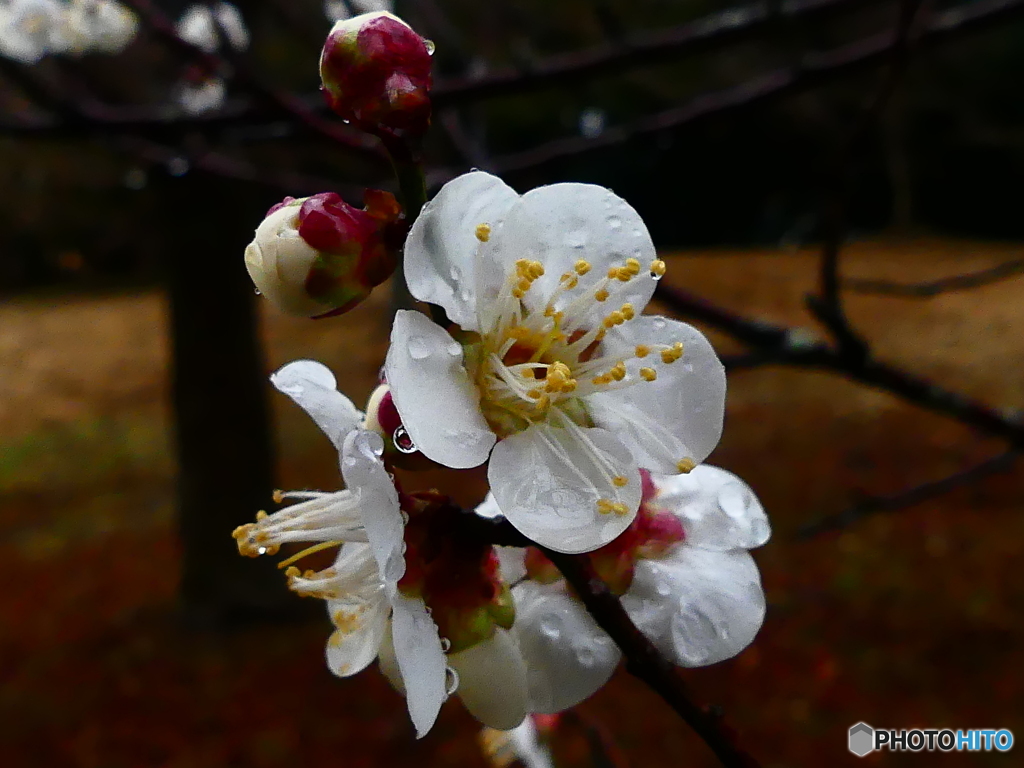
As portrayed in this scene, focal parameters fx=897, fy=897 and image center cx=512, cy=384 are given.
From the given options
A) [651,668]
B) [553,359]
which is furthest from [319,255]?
[651,668]

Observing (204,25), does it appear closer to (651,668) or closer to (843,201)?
(843,201)

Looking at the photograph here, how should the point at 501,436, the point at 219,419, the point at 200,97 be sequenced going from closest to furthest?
the point at 501,436, the point at 200,97, the point at 219,419

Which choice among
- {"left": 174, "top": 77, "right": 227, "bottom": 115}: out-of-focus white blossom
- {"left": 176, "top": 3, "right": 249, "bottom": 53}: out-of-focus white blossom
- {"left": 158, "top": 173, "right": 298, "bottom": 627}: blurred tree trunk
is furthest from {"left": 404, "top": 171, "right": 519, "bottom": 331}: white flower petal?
{"left": 158, "top": 173, "right": 298, "bottom": 627}: blurred tree trunk

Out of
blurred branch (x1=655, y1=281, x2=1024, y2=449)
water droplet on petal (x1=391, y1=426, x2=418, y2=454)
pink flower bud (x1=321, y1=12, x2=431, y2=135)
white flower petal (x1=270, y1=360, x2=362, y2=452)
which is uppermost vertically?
pink flower bud (x1=321, y1=12, x2=431, y2=135)

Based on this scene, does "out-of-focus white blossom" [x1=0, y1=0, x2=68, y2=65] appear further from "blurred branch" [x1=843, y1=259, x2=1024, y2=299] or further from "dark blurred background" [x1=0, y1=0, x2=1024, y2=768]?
"blurred branch" [x1=843, y1=259, x2=1024, y2=299]

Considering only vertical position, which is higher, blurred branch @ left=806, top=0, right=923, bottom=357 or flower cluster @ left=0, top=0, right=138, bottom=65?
flower cluster @ left=0, top=0, right=138, bottom=65

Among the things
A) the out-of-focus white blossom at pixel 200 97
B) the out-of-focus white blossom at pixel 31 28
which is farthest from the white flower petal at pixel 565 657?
the out-of-focus white blossom at pixel 200 97

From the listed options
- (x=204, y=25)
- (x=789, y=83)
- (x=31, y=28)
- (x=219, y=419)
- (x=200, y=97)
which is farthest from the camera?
(x=219, y=419)
